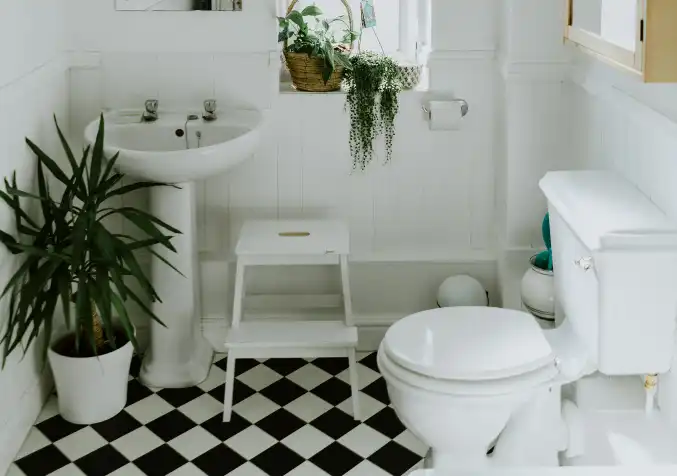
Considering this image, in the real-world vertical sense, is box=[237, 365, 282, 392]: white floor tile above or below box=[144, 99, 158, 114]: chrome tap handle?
below

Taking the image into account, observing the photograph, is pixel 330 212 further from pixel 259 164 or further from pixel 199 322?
pixel 199 322

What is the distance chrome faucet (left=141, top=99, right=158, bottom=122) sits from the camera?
323cm

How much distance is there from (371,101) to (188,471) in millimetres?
1391

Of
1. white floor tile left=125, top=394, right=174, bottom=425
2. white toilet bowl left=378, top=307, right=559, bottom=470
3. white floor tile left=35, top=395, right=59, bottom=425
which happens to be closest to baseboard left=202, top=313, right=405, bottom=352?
white floor tile left=125, top=394, right=174, bottom=425

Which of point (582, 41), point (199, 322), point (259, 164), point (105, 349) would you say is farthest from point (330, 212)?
point (582, 41)

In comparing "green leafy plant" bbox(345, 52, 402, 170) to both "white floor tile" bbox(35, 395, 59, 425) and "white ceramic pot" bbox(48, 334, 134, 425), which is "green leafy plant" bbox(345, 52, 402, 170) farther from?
"white floor tile" bbox(35, 395, 59, 425)

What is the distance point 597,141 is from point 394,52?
106 centimetres

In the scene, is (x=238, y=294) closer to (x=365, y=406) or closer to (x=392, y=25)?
(x=365, y=406)

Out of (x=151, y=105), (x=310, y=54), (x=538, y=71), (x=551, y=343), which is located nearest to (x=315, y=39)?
(x=310, y=54)

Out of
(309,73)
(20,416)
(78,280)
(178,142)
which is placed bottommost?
(20,416)

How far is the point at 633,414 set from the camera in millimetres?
2457

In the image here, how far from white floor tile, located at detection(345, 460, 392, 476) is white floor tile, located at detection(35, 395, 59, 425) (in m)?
1.01

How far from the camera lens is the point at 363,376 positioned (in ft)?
11.0

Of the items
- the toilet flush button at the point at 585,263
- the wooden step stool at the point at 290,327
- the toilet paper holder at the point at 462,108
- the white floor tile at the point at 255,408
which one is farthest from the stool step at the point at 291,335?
the toilet flush button at the point at 585,263
